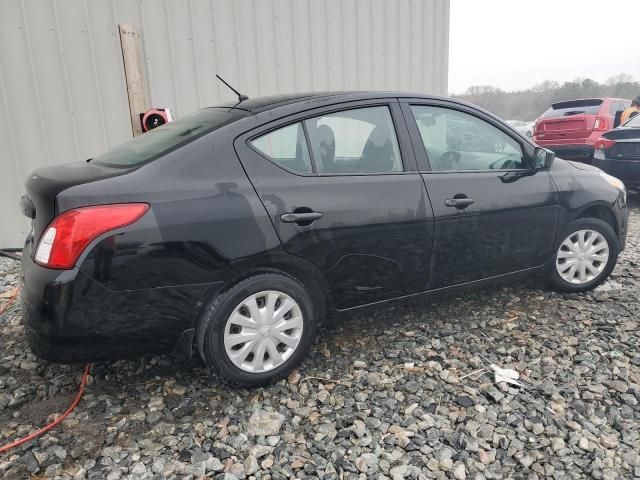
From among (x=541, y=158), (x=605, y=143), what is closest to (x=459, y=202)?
(x=541, y=158)

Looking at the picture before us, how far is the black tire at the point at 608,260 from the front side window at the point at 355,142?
1.56 metres

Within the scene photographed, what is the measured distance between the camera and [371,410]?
231 cm

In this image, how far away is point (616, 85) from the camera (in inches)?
1064

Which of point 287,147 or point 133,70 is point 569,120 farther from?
point 287,147

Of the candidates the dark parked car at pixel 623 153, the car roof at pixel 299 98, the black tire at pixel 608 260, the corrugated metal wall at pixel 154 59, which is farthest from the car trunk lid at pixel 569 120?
the car roof at pixel 299 98

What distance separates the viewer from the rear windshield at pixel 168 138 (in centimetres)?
228

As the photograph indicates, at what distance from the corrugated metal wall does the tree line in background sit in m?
16.0

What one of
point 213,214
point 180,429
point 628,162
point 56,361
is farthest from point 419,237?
point 628,162

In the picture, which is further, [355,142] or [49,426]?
[355,142]

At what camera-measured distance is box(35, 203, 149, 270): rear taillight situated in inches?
76.9

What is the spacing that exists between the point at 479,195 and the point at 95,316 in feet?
7.37

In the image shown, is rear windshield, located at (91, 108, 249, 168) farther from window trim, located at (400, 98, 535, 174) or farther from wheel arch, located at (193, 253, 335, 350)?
window trim, located at (400, 98, 535, 174)

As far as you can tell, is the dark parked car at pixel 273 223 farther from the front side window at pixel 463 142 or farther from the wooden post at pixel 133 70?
the wooden post at pixel 133 70

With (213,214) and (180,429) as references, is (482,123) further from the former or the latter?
(180,429)
